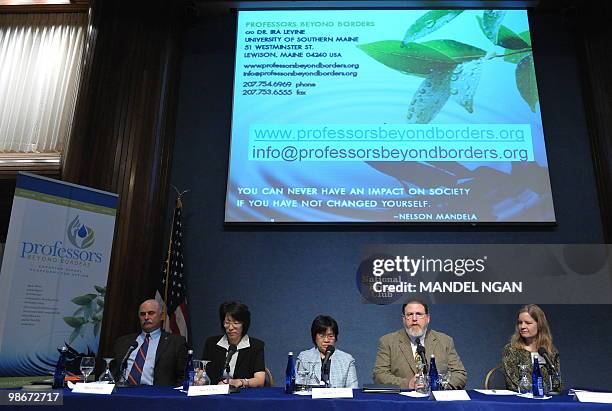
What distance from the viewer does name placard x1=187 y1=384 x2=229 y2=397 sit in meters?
2.11

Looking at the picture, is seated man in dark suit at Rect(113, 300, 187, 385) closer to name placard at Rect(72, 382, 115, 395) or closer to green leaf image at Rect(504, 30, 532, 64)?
name placard at Rect(72, 382, 115, 395)

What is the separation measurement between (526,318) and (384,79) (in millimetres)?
2620

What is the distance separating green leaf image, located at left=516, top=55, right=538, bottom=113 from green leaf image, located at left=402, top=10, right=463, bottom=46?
2.70 feet

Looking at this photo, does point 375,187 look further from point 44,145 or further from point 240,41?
point 44,145

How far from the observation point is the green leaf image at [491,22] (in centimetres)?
478

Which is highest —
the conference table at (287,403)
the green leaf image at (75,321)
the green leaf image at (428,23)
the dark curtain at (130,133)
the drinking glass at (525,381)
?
the green leaf image at (428,23)

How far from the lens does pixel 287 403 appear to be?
2.01 meters

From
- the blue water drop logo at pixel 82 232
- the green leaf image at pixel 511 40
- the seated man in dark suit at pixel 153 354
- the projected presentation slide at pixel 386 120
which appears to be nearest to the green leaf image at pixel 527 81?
the projected presentation slide at pixel 386 120

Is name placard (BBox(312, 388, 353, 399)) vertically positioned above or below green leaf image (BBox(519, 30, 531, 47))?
below

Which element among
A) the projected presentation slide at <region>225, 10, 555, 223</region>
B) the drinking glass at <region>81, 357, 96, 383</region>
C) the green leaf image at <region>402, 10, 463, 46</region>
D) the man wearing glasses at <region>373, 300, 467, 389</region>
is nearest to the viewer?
the drinking glass at <region>81, 357, 96, 383</region>

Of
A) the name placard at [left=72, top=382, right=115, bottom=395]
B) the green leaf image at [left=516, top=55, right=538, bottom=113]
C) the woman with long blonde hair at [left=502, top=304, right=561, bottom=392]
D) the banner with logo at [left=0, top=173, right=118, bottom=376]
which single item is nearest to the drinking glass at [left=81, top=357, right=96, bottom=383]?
the name placard at [left=72, top=382, right=115, bottom=395]

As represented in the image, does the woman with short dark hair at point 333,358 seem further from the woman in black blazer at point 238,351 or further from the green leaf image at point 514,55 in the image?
the green leaf image at point 514,55

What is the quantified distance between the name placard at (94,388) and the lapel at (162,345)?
2.69 feet

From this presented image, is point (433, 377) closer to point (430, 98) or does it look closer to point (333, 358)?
point (333, 358)
